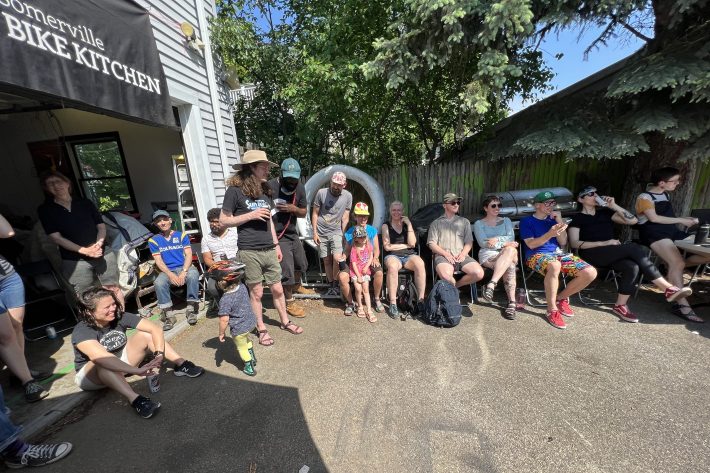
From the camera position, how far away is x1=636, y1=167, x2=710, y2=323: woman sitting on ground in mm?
3562

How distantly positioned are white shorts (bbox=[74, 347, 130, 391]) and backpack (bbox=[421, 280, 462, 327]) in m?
3.00

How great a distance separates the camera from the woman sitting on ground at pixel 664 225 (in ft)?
11.7

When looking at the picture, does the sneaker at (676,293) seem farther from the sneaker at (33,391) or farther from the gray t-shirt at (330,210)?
the sneaker at (33,391)

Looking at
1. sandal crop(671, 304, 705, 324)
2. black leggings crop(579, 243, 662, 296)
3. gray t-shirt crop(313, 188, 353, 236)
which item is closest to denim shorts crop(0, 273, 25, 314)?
gray t-shirt crop(313, 188, 353, 236)

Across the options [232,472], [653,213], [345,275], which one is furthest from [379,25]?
[232,472]

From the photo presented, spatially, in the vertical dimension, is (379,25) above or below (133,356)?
above

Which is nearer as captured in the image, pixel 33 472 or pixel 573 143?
pixel 33 472

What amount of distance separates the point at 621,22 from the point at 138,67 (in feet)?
21.0

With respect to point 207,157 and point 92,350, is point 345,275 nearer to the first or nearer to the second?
point 92,350

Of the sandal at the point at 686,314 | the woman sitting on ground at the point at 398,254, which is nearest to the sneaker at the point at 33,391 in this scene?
the woman sitting on ground at the point at 398,254

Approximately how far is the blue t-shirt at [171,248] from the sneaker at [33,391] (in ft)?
5.46

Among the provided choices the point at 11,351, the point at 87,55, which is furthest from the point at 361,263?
the point at 87,55

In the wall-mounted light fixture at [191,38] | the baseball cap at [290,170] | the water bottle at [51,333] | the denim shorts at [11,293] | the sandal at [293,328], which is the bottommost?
the sandal at [293,328]

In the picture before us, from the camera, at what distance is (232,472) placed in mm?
1843
